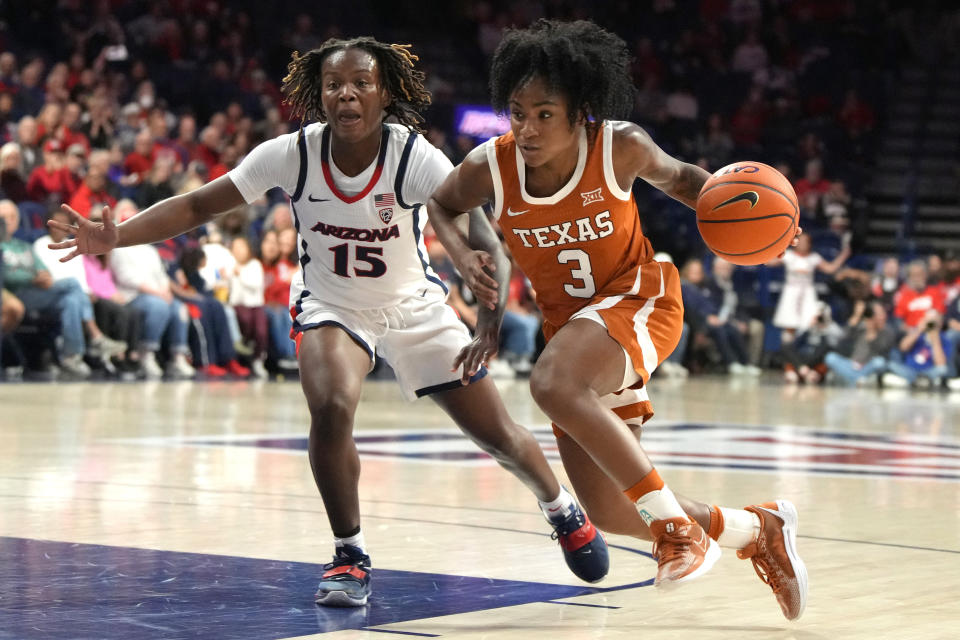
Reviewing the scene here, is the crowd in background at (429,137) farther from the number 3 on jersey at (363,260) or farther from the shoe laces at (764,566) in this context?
the shoe laces at (764,566)

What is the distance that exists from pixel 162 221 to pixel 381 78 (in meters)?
0.87

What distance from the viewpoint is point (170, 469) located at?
24.0ft

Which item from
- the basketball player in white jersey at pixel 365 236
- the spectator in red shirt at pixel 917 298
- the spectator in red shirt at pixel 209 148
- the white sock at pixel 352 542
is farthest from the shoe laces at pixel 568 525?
the spectator in red shirt at pixel 917 298

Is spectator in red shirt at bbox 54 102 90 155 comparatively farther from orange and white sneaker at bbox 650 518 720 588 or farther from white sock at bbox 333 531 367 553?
orange and white sneaker at bbox 650 518 720 588

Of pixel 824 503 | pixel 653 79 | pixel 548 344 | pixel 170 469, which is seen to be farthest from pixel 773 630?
pixel 653 79

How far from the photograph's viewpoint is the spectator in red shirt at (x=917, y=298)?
53.7ft

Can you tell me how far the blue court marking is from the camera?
3764 millimetres

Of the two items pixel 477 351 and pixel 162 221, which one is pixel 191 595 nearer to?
pixel 477 351

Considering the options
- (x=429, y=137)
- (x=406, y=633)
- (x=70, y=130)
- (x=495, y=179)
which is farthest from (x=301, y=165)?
(x=70, y=130)

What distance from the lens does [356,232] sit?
4.81 m

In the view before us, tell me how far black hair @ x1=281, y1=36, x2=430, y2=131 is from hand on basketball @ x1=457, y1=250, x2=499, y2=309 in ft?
3.01

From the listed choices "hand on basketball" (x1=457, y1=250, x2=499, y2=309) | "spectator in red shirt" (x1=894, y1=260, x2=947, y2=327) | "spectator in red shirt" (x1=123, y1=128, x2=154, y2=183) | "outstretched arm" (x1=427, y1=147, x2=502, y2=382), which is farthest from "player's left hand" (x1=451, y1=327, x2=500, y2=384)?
"spectator in red shirt" (x1=894, y1=260, x2=947, y2=327)

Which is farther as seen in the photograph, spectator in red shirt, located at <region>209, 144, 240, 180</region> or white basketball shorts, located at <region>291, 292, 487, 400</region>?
spectator in red shirt, located at <region>209, 144, 240, 180</region>

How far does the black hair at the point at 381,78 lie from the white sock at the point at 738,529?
1778 mm
